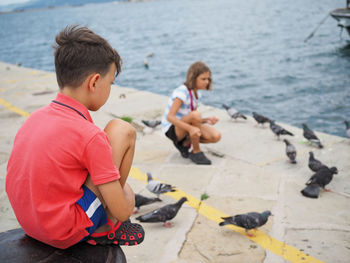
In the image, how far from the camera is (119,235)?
7.88 feet

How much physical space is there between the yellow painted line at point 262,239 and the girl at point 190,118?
1.14 m

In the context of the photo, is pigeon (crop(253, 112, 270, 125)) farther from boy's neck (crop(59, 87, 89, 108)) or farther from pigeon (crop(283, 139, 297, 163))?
boy's neck (crop(59, 87, 89, 108))

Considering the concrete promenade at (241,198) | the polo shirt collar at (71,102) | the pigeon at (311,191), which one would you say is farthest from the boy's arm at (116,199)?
the pigeon at (311,191)

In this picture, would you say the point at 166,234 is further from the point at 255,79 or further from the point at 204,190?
the point at 255,79

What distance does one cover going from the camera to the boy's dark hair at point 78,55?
214cm

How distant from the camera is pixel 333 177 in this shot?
205 inches

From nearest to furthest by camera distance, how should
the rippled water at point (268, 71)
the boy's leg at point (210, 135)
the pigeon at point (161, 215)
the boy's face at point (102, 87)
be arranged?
the boy's face at point (102, 87)
the pigeon at point (161, 215)
the boy's leg at point (210, 135)
the rippled water at point (268, 71)

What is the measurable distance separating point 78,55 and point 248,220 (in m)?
2.53

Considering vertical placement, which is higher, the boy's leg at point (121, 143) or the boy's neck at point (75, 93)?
the boy's neck at point (75, 93)

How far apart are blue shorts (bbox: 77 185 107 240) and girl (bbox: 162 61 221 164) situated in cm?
352

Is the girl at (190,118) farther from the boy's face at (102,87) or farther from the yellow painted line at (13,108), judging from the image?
the yellow painted line at (13,108)

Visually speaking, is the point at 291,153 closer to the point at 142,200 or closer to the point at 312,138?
the point at 312,138

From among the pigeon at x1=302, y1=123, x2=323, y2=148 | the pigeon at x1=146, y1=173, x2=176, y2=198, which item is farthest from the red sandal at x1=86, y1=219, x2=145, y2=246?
the pigeon at x1=302, y1=123, x2=323, y2=148

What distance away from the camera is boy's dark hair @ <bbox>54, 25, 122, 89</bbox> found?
2.14 m
